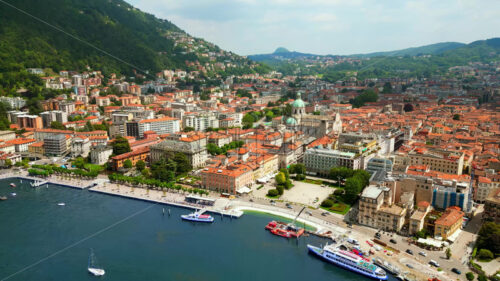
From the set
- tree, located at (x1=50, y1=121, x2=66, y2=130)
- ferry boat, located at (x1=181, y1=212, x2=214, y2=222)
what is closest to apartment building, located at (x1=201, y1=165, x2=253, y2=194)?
ferry boat, located at (x1=181, y1=212, x2=214, y2=222)

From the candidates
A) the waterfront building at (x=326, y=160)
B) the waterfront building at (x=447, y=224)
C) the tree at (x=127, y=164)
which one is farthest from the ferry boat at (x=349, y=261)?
the tree at (x=127, y=164)

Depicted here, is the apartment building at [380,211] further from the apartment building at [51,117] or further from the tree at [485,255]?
the apartment building at [51,117]

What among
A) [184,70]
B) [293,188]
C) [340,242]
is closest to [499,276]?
[340,242]

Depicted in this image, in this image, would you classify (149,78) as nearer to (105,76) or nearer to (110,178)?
(105,76)

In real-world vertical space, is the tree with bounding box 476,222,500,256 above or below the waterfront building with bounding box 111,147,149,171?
below

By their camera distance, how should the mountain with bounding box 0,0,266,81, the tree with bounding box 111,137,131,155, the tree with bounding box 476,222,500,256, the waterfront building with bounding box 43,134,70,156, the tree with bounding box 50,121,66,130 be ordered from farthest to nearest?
Answer: the mountain with bounding box 0,0,266,81, the tree with bounding box 50,121,66,130, the waterfront building with bounding box 43,134,70,156, the tree with bounding box 111,137,131,155, the tree with bounding box 476,222,500,256

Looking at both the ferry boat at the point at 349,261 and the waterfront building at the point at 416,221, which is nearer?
the ferry boat at the point at 349,261

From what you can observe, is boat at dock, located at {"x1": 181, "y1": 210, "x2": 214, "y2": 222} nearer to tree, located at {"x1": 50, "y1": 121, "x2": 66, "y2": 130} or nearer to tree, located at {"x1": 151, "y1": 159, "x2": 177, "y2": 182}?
tree, located at {"x1": 151, "y1": 159, "x2": 177, "y2": 182}
